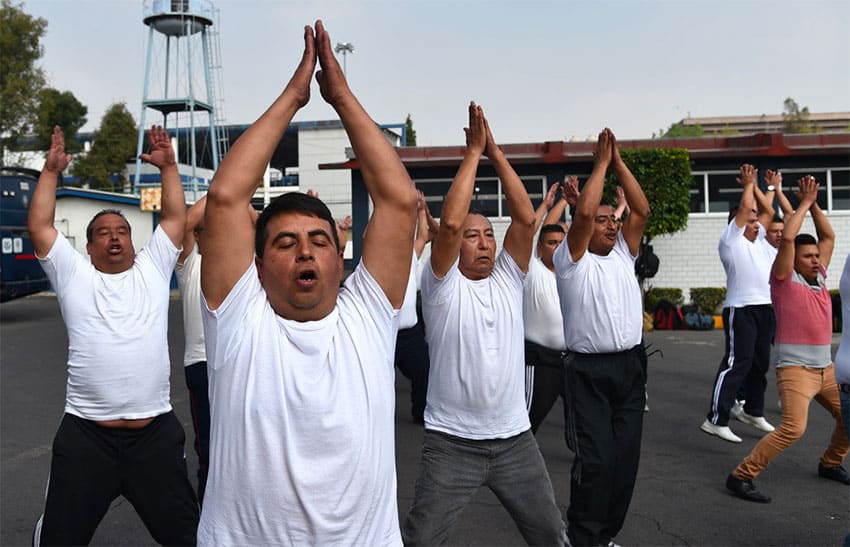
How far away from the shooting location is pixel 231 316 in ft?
7.26

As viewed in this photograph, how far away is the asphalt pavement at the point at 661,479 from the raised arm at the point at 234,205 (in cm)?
214

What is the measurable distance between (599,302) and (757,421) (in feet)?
13.3

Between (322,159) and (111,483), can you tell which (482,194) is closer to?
(111,483)

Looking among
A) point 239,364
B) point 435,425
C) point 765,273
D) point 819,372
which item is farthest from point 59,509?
point 765,273

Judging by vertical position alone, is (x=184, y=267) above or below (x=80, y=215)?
below

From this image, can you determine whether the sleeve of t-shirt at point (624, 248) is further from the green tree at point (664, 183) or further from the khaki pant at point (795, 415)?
the green tree at point (664, 183)

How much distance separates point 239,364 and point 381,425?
443 millimetres

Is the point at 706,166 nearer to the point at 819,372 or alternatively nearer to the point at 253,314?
the point at 819,372

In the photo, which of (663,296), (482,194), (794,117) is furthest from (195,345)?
(794,117)

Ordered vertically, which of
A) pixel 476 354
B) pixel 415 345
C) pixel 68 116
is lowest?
pixel 415 345

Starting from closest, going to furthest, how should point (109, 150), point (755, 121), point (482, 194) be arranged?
point (482, 194) < point (109, 150) < point (755, 121)

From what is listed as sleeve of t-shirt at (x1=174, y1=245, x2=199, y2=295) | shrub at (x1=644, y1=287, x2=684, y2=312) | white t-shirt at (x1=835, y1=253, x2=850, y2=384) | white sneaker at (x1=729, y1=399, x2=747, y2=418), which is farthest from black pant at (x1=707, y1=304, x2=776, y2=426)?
shrub at (x1=644, y1=287, x2=684, y2=312)

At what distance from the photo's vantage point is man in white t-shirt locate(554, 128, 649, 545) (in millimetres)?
4598

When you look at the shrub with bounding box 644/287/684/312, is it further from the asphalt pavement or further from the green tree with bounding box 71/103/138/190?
the green tree with bounding box 71/103/138/190
